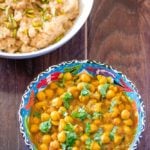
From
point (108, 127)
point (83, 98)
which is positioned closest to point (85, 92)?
point (83, 98)

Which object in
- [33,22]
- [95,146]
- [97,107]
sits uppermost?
[33,22]

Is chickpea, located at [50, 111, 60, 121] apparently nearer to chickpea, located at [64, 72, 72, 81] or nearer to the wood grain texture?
chickpea, located at [64, 72, 72, 81]

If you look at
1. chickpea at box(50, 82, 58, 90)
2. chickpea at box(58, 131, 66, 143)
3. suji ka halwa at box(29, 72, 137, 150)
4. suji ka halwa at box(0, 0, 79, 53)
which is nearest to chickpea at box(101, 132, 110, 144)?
suji ka halwa at box(29, 72, 137, 150)

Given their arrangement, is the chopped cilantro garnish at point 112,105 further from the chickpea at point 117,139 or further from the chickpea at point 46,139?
the chickpea at point 46,139

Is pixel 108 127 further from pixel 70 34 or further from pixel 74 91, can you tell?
pixel 70 34

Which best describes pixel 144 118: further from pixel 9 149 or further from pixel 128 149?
pixel 9 149

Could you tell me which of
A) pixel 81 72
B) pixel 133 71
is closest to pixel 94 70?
pixel 81 72
